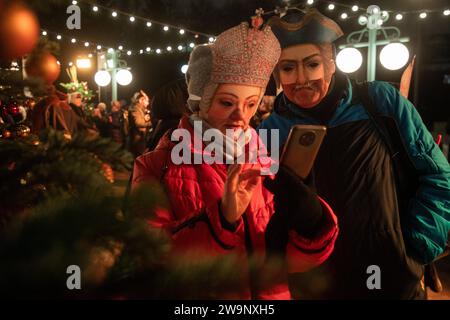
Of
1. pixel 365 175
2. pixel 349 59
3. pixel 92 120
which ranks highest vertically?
pixel 349 59

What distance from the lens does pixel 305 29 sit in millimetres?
1867

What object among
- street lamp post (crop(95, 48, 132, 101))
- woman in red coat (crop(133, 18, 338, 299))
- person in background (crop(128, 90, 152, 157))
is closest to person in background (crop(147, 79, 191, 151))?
woman in red coat (crop(133, 18, 338, 299))

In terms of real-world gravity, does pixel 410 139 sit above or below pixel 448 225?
above

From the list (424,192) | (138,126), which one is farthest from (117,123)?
(424,192)

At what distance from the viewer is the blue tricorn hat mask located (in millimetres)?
1873

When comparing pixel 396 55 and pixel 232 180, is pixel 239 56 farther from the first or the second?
pixel 396 55

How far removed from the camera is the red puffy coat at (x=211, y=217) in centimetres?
133

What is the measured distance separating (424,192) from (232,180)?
1016 millimetres

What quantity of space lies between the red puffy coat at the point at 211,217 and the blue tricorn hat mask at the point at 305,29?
72 centimetres

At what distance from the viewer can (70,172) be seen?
71 cm

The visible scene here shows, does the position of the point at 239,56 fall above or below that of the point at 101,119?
below

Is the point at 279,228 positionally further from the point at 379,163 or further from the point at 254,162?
the point at 379,163
